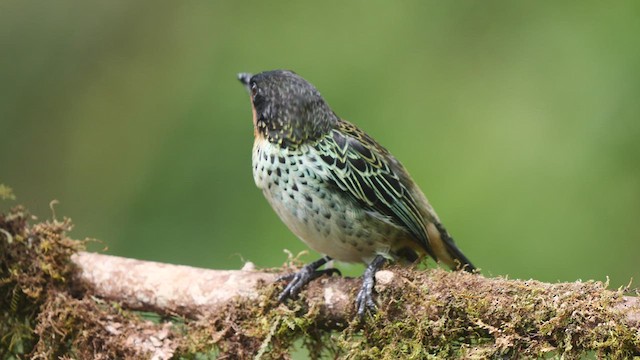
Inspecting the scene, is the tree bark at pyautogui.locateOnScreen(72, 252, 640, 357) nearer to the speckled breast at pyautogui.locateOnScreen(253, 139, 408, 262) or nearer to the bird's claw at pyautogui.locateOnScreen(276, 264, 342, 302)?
the bird's claw at pyautogui.locateOnScreen(276, 264, 342, 302)

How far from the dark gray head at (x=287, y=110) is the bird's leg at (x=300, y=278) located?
55 centimetres

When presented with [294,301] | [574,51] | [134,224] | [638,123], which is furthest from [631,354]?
[134,224]

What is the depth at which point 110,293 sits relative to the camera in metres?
4.37

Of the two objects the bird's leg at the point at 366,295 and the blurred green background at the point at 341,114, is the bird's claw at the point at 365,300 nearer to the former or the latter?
the bird's leg at the point at 366,295

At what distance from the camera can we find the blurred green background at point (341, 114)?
220 inches

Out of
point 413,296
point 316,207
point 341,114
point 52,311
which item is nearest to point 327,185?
point 316,207

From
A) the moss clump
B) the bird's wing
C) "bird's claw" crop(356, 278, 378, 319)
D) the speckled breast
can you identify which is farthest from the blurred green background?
"bird's claw" crop(356, 278, 378, 319)

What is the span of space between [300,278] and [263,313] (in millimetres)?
214

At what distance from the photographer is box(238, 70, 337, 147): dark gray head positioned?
4328 millimetres

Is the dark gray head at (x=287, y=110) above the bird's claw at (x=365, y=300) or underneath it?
above

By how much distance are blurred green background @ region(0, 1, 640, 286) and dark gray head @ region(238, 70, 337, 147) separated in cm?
151

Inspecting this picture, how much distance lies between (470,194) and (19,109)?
4040mm

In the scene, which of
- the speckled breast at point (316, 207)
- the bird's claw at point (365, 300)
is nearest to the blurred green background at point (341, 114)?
the speckled breast at point (316, 207)

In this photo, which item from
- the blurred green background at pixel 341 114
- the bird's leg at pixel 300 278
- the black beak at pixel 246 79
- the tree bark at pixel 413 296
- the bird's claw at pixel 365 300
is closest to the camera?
the tree bark at pixel 413 296
